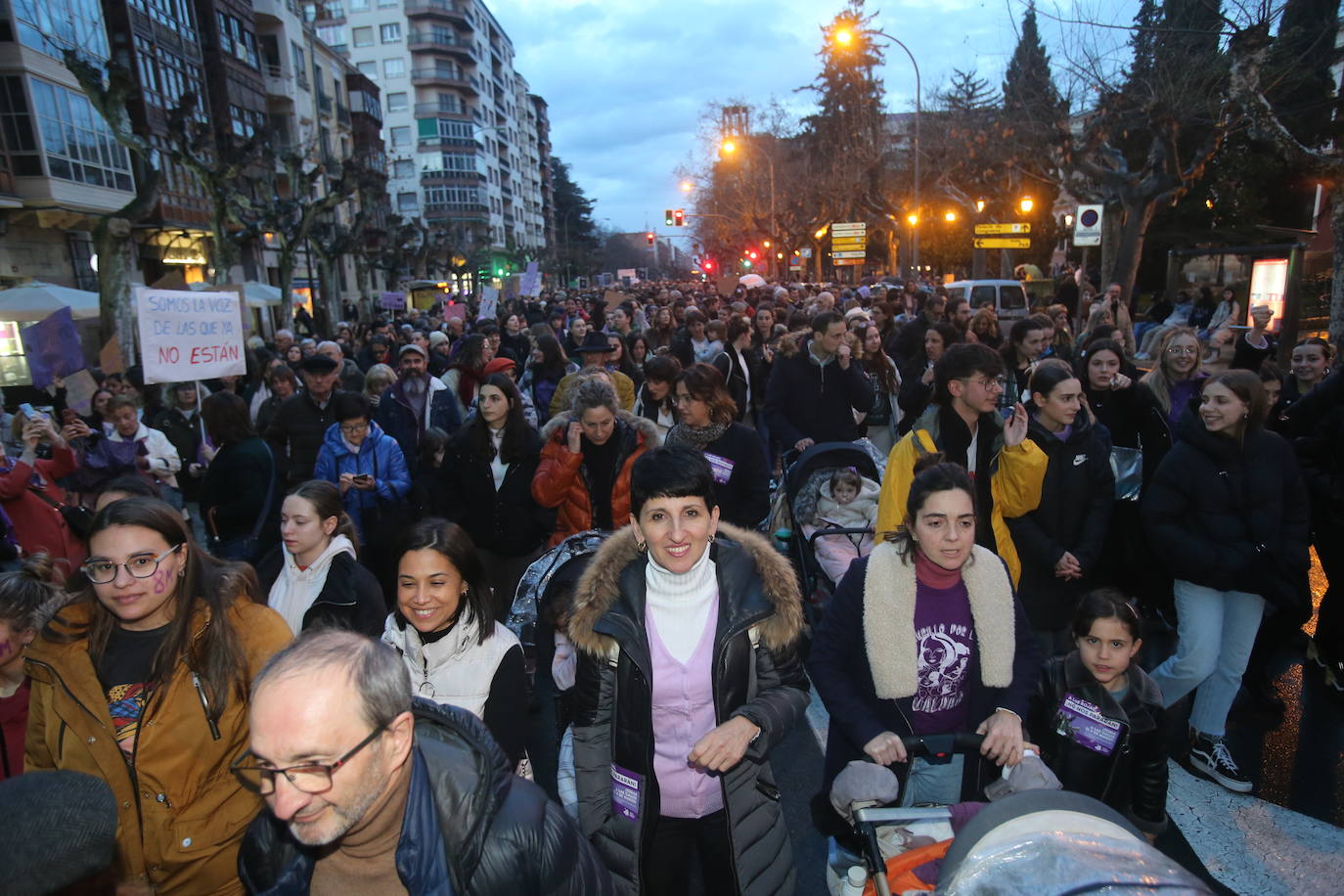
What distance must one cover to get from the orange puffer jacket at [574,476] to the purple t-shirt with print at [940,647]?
212cm

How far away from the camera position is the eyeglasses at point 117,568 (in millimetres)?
2348

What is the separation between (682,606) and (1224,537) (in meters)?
2.89

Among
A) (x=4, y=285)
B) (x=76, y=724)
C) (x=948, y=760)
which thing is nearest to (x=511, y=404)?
(x=76, y=724)

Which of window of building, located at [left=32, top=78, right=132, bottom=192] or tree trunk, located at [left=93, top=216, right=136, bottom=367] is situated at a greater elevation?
window of building, located at [left=32, top=78, right=132, bottom=192]

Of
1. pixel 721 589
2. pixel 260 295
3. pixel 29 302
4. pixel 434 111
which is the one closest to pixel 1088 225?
pixel 721 589

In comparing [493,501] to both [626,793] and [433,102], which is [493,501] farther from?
[433,102]

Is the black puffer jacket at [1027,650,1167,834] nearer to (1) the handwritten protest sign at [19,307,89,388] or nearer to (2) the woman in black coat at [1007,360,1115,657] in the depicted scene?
(2) the woman in black coat at [1007,360,1115,657]

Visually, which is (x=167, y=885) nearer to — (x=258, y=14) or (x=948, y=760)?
(x=948, y=760)

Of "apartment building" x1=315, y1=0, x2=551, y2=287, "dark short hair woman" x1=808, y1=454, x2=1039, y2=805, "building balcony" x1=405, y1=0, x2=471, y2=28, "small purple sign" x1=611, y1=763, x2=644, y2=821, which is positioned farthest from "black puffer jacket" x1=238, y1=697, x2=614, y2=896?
"building balcony" x1=405, y1=0, x2=471, y2=28

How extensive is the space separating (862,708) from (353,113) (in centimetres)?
5715

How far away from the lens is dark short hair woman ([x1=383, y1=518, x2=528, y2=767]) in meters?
2.68

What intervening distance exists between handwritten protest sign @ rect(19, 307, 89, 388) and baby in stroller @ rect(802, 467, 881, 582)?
27.9 feet

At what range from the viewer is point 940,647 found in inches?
105

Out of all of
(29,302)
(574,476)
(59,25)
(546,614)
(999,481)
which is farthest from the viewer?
(59,25)
